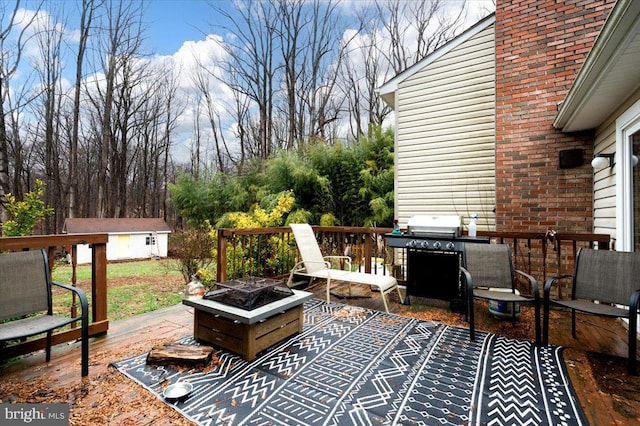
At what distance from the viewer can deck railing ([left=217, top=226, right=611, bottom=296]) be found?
4039 mm

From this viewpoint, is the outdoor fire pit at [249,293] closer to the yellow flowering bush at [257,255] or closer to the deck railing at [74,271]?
the deck railing at [74,271]

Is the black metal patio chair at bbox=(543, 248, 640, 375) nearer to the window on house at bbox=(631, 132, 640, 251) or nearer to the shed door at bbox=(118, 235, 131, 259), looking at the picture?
the window on house at bbox=(631, 132, 640, 251)

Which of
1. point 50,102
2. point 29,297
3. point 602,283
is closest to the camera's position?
point 29,297

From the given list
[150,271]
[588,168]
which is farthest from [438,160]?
[150,271]

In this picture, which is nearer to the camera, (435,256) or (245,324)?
(245,324)

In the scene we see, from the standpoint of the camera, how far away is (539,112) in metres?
4.69

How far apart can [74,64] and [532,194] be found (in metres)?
16.4

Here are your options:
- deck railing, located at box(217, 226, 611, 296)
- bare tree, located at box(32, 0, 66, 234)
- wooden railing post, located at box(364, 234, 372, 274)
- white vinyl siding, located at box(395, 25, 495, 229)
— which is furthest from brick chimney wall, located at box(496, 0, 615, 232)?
bare tree, located at box(32, 0, 66, 234)

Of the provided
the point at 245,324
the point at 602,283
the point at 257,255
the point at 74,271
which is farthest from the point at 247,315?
the point at 602,283

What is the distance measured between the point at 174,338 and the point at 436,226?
130 inches

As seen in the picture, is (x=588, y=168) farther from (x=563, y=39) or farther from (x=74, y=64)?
(x=74, y=64)

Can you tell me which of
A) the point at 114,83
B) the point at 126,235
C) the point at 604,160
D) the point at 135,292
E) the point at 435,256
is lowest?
the point at 135,292

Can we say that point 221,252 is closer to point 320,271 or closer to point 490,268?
point 320,271

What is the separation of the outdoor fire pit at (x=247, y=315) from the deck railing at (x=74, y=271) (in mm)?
990
